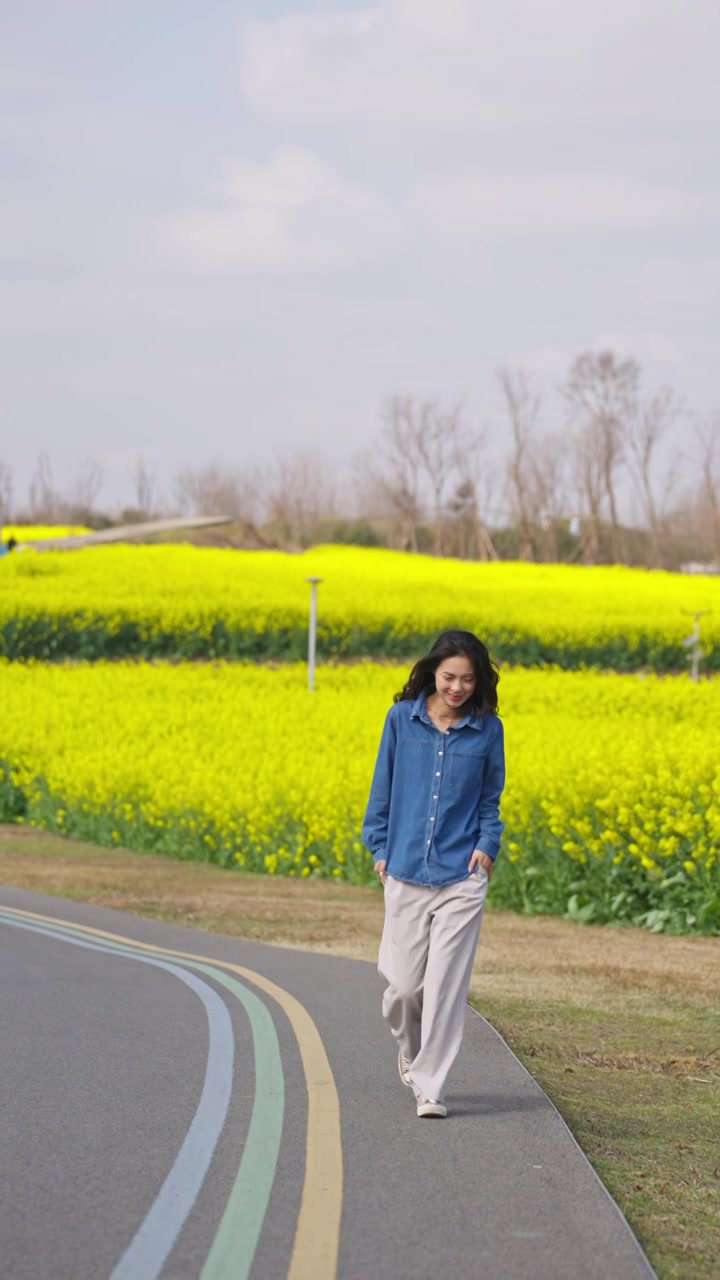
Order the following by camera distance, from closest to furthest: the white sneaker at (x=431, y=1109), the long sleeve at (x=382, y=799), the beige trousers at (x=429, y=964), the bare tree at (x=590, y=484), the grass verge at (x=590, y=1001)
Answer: the grass verge at (x=590, y=1001)
the white sneaker at (x=431, y=1109)
the beige trousers at (x=429, y=964)
the long sleeve at (x=382, y=799)
the bare tree at (x=590, y=484)

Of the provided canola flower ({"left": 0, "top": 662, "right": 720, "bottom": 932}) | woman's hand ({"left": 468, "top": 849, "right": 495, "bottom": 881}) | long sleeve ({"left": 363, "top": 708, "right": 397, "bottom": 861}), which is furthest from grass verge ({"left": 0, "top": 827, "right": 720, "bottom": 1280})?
long sleeve ({"left": 363, "top": 708, "right": 397, "bottom": 861})

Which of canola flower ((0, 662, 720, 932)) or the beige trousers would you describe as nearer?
the beige trousers

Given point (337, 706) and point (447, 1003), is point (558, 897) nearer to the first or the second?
point (447, 1003)

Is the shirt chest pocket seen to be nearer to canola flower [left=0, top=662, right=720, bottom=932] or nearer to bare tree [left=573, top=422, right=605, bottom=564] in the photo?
canola flower [left=0, top=662, right=720, bottom=932]

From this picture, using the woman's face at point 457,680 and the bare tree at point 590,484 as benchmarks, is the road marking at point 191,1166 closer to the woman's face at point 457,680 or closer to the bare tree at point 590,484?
the woman's face at point 457,680

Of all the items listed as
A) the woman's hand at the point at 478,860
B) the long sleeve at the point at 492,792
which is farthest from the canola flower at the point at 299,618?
the woman's hand at the point at 478,860

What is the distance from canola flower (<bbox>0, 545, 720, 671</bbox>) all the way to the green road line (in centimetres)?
2585

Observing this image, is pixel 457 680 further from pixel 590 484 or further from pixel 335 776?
pixel 590 484

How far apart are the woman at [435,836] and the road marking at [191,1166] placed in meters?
0.77

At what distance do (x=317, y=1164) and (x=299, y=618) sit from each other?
95.8 feet

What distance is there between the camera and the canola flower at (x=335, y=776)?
13.2m

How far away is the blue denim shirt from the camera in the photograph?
6.57 m

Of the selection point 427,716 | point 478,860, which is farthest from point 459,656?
point 478,860

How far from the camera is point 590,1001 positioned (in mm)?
9406
